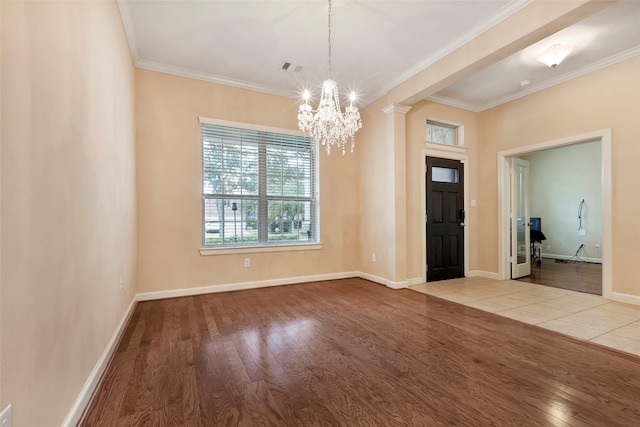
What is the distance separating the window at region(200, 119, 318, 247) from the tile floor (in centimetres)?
231

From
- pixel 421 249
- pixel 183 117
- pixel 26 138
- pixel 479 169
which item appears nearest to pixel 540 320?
pixel 421 249

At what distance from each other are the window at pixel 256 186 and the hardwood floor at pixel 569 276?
4.01 m

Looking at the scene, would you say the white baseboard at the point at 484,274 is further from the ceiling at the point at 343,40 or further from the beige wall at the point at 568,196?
the beige wall at the point at 568,196

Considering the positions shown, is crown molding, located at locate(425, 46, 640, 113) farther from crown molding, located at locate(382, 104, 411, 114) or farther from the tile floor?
the tile floor

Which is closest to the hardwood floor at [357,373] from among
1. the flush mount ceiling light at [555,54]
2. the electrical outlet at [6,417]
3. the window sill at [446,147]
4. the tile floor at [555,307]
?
the tile floor at [555,307]

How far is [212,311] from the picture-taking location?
3.23 meters

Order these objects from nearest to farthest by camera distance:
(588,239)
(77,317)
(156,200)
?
(77,317)
(156,200)
(588,239)

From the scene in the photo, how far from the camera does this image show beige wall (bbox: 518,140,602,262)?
663 centimetres

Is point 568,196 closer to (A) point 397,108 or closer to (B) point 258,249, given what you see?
(A) point 397,108

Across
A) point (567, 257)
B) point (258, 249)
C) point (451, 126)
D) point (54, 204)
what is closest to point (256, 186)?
point (258, 249)

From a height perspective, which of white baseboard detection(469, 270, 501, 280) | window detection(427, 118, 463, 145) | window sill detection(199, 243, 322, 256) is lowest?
white baseboard detection(469, 270, 501, 280)

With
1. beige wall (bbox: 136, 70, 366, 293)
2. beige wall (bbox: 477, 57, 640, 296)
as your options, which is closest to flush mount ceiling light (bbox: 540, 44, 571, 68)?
beige wall (bbox: 477, 57, 640, 296)

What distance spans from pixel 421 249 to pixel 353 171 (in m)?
1.82

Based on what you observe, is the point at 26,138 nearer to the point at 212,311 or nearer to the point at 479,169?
the point at 212,311
